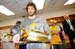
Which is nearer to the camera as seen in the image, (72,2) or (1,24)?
(72,2)

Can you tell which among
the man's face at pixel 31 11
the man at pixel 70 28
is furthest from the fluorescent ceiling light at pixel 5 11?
the man's face at pixel 31 11

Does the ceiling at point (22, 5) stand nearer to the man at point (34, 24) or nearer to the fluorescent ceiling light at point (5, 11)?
the fluorescent ceiling light at point (5, 11)

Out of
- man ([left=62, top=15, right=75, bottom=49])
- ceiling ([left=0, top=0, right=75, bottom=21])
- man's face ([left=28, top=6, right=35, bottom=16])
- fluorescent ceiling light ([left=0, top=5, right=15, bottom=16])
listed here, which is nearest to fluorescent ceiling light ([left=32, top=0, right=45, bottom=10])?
ceiling ([left=0, top=0, right=75, bottom=21])

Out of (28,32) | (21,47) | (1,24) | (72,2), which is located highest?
(72,2)

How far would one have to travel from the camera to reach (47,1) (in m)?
3.36

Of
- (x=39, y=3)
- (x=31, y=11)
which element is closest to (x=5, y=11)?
(x=39, y=3)

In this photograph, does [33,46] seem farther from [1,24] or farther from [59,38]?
[1,24]

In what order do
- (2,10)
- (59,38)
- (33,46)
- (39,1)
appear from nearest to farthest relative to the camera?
1. (33,46)
2. (59,38)
3. (39,1)
4. (2,10)

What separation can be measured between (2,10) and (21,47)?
274 centimetres

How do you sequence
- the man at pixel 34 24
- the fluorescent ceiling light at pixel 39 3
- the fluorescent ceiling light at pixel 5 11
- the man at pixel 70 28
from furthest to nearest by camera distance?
the fluorescent ceiling light at pixel 5 11 < the fluorescent ceiling light at pixel 39 3 < the man at pixel 70 28 < the man at pixel 34 24

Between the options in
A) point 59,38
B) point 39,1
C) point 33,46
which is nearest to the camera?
point 33,46

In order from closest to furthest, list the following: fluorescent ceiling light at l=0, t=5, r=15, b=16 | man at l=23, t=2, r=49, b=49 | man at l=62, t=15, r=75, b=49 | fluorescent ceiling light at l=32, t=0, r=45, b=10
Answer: man at l=23, t=2, r=49, b=49, man at l=62, t=15, r=75, b=49, fluorescent ceiling light at l=32, t=0, r=45, b=10, fluorescent ceiling light at l=0, t=5, r=15, b=16

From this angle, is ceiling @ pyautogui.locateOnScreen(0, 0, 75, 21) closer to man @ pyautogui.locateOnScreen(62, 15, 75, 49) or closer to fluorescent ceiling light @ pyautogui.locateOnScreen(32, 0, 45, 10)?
fluorescent ceiling light @ pyautogui.locateOnScreen(32, 0, 45, 10)

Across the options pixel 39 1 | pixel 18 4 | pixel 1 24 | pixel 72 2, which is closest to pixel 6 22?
pixel 1 24
